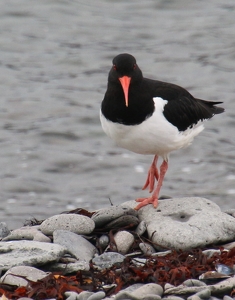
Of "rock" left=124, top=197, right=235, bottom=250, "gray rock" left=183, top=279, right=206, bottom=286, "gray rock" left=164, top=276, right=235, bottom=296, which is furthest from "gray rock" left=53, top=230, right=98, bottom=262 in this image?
"gray rock" left=164, top=276, right=235, bottom=296

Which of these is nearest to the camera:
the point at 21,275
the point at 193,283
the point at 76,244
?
the point at 193,283

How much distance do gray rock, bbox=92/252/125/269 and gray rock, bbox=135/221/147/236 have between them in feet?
1.97

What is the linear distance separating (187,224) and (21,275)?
1.57m

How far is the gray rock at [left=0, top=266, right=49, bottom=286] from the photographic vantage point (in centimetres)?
468

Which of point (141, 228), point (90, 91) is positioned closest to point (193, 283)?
point (141, 228)

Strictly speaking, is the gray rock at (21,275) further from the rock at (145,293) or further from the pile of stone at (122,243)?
the rock at (145,293)

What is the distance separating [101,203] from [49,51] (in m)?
5.27

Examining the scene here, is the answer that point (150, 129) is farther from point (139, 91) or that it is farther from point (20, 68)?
point (20, 68)

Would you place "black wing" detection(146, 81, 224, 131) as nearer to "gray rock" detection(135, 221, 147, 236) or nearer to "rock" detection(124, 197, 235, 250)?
"rock" detection(124, 197, 235, 250)

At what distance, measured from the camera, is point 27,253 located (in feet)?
16.8

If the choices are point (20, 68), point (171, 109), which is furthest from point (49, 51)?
point (171, 109)

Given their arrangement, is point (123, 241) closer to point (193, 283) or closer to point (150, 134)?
point (150, 134)

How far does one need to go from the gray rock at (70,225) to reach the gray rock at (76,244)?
14cm

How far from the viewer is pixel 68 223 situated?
19.2 feet
